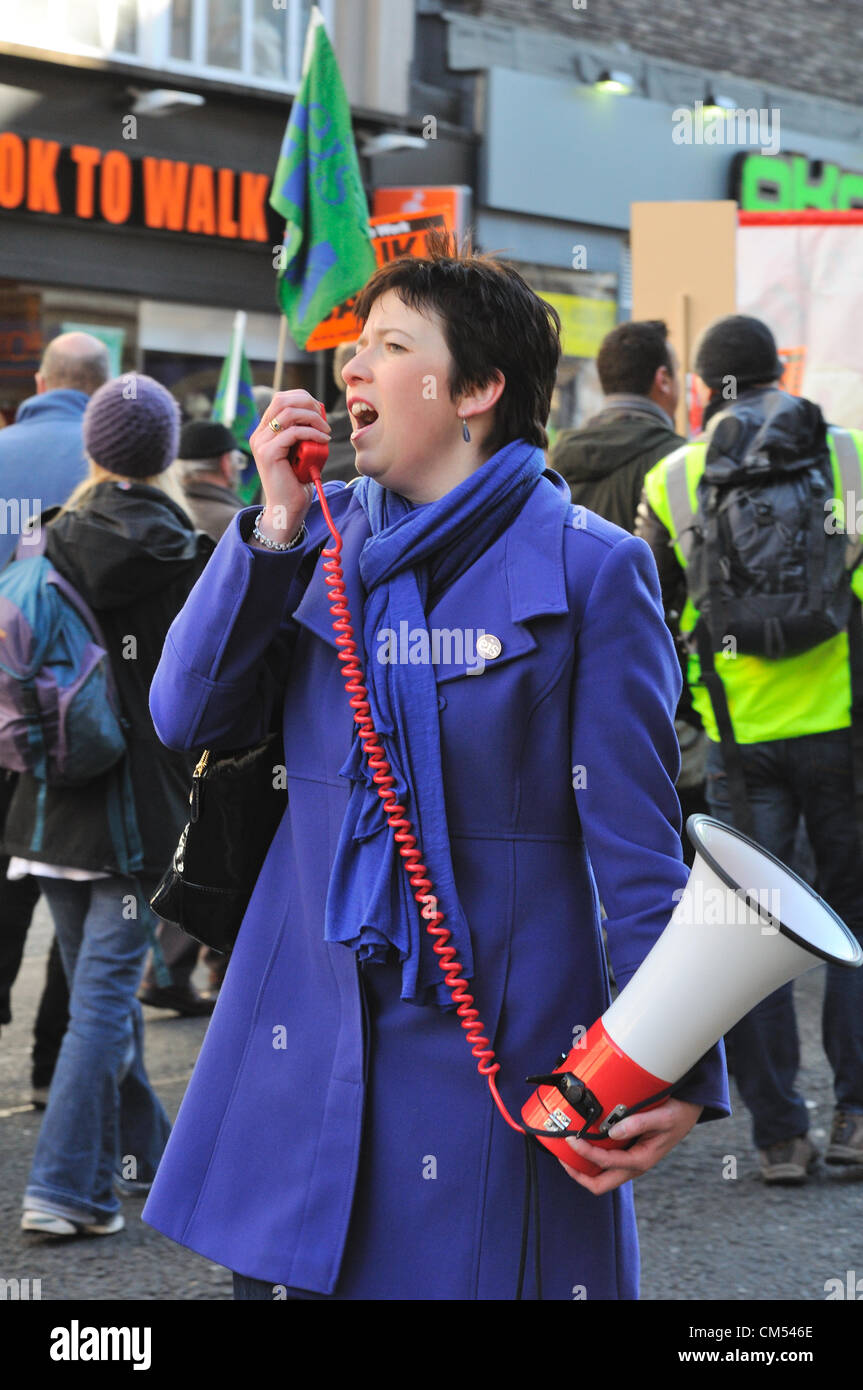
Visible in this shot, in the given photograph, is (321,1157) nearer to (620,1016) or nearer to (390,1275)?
(390,1275)

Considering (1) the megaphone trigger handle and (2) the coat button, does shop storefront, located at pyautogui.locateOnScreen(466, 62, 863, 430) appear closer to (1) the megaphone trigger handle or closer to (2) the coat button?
(2) the coat button

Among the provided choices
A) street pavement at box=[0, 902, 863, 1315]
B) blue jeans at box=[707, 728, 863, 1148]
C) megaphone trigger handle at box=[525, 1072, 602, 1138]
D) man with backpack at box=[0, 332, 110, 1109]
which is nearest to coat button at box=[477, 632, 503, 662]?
megaphone trigger handle at box=[525, 1072, 602, 1138]

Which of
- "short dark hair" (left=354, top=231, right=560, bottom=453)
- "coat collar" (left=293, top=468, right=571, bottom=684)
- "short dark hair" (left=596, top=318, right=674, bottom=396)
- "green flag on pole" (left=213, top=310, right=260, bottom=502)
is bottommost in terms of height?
"coat collar" (left=293, top=468, right=571, bottom=684)

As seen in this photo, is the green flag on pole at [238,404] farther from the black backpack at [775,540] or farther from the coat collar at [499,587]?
the coat collar at [499,587]

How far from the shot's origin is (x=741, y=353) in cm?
518

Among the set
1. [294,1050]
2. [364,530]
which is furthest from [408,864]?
[364,530]

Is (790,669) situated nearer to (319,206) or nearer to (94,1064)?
(94,1064)

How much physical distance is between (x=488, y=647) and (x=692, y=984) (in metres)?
0.49

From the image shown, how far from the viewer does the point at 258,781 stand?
2.40 m

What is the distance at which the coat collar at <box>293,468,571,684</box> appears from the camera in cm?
224

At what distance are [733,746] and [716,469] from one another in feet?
2.53

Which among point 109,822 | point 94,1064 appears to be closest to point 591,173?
point 109,822

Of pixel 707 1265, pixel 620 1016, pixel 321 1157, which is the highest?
pixel 620 1016

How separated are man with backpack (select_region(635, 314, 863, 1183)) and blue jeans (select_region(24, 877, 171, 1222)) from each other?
1652 mm
